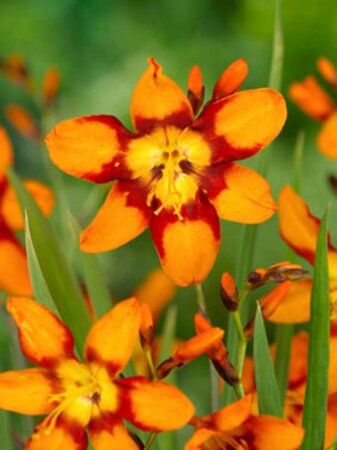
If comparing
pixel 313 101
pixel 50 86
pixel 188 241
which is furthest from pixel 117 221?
pixel 50 86

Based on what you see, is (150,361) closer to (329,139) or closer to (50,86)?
(329,139)

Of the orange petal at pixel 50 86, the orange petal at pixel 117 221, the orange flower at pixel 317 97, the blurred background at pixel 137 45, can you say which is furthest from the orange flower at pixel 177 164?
the blurred background at pixel 137 45

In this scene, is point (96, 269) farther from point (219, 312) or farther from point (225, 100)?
point (219, 312)

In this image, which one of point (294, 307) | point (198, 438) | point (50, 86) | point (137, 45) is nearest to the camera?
point (198, 438)

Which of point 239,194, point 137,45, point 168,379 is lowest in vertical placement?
point 168,379

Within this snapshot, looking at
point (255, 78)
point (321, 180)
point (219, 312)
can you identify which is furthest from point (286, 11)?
point (219, 312)

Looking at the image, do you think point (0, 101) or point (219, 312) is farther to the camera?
point (0, 101)

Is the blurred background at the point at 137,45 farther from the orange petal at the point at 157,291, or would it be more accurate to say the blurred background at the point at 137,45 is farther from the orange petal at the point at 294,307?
the orange petal at the point at 294,307
